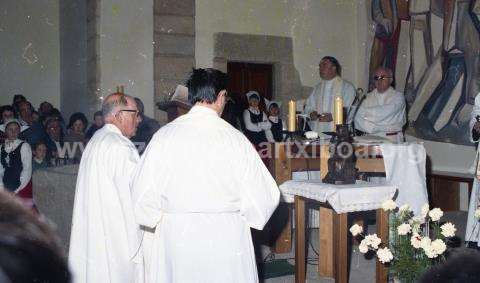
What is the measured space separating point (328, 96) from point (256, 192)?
5.00 meters

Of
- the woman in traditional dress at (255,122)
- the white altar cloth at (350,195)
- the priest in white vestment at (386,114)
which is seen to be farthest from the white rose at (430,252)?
the woman in traditional dress at (255,122)

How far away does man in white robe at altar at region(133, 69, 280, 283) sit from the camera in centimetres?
305

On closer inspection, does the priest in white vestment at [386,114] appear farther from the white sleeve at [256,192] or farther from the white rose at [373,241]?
the white sleeve at [256,192]

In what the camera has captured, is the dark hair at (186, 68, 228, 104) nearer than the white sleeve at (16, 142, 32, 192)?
Yes

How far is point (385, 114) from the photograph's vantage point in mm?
7105

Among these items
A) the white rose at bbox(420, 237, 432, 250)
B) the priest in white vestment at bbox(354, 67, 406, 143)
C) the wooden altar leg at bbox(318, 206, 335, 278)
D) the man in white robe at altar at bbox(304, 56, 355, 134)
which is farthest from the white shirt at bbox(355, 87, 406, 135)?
the white rose at bbox(420, 237, 432, 250)

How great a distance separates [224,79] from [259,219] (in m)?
0.84

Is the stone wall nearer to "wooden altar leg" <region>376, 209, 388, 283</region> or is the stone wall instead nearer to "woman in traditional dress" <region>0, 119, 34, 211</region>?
"woman in traditional dress" <region>0, 119, 34, 211</region>

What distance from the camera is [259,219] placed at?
3125 millimetres

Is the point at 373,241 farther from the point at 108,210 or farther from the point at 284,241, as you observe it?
the point at 284,241

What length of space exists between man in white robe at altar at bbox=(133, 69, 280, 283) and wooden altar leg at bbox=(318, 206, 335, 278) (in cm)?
207

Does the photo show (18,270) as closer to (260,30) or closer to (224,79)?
(224,79)

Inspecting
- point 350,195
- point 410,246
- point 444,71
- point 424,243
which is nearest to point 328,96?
point 444,71

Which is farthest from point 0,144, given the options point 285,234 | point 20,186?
point 285,234
